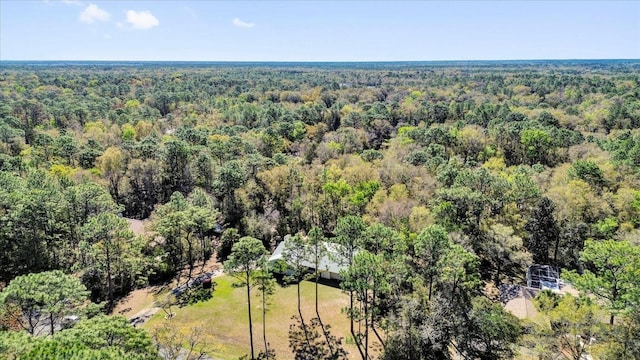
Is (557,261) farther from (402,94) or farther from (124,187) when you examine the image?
(402,94)

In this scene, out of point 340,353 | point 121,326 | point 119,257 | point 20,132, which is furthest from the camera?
point 20,132

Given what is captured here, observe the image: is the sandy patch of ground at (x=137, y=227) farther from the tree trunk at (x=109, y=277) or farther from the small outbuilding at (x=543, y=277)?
the small outbuilding at (x=543, y=277)

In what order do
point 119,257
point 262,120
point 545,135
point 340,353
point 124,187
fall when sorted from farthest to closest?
point 262,120 < point 545,135 < point 124,187 < point 119,257 < point 340,353

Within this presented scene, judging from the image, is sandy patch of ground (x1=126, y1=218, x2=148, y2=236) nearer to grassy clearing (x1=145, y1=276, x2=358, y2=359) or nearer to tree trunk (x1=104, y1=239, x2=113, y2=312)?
tree trunk (x1=104, y1=239, x2=113, y2=312)

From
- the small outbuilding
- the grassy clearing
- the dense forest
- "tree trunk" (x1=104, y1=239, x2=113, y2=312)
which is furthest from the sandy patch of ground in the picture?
the small outbuilding

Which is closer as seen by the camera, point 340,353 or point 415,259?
point 340,353

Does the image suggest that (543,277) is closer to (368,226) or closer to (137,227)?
(368,226)

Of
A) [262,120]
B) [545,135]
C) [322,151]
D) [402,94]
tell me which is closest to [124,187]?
[322,151]
